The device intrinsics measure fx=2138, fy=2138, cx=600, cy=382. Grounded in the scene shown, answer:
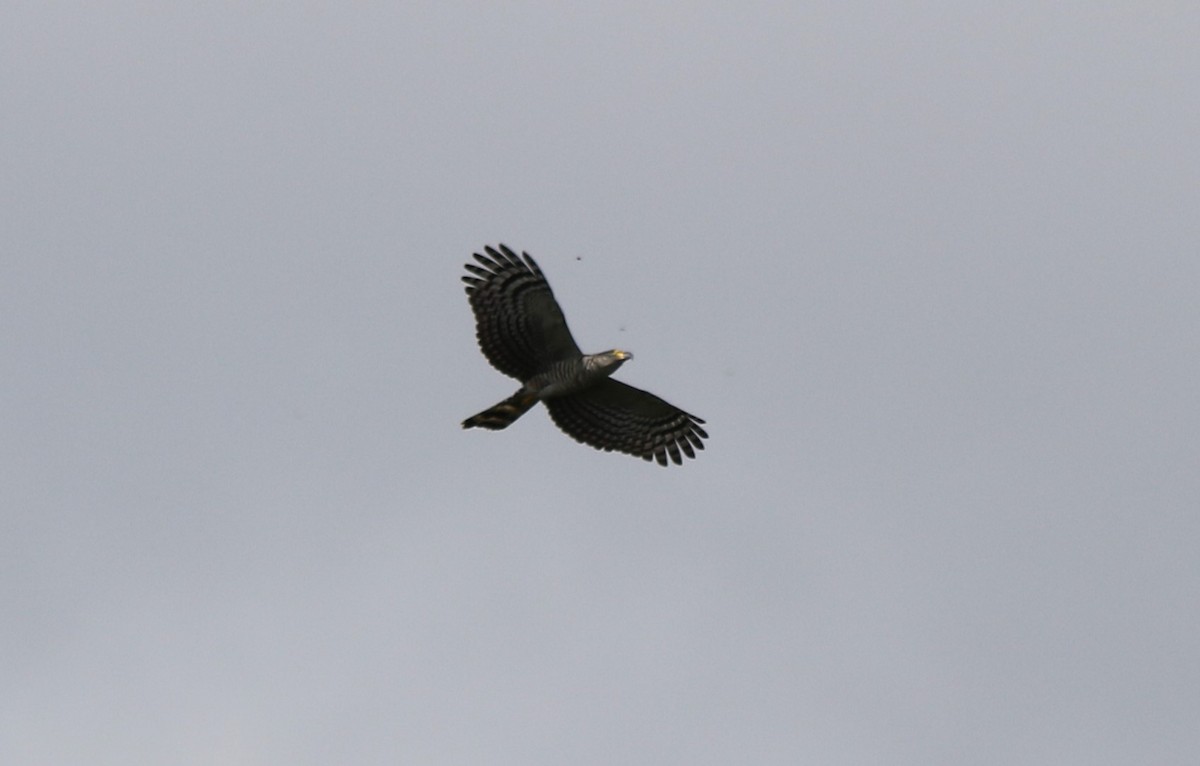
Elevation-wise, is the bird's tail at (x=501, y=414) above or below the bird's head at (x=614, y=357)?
below

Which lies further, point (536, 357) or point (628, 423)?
point (628, 423)

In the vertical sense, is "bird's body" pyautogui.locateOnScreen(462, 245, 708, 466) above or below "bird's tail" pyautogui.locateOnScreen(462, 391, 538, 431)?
above

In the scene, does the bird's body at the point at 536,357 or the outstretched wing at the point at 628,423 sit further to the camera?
the outstretched wing at the point at 628,423

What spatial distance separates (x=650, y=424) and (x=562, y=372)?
2315 mm

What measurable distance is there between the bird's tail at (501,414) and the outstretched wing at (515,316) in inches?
15.8

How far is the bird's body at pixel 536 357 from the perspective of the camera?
104 feet

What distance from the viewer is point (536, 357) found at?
105 feet

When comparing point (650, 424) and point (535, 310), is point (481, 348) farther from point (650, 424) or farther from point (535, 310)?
point (650, 424)

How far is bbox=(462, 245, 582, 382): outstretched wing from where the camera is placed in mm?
31531

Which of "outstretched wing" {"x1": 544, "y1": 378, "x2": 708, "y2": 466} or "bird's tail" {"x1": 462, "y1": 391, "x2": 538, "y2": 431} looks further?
"outstretched wing" {"x1": 544, "y1": 378, "x2": 708, "y2": 466}

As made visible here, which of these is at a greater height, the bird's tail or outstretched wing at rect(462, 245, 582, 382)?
outstretched wing at rect(462, 245, 582, 382)

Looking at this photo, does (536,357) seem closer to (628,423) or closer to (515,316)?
(515,316)

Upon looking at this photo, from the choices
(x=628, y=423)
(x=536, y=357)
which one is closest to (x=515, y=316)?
(x=536, y=357)

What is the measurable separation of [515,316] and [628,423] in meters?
3.07
